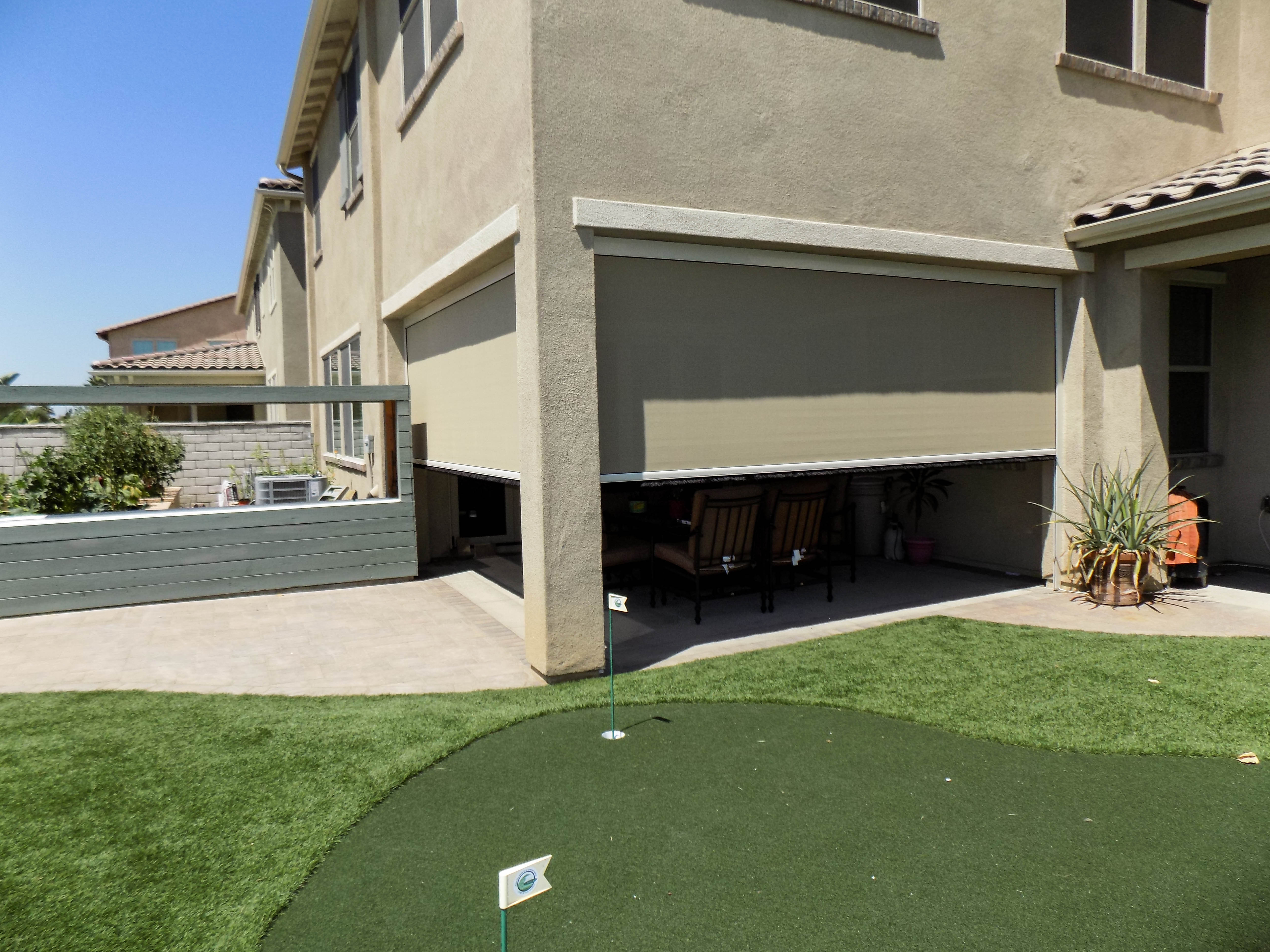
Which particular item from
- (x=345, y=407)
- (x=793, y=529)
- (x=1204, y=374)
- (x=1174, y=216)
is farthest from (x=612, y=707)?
(x=345, y=407)

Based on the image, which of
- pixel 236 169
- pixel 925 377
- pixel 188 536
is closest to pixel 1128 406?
pixel 925 377

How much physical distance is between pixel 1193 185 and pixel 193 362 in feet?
75.6

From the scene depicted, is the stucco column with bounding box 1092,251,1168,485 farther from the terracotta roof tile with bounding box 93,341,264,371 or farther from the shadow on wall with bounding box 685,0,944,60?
the terracotta roof tile with bounding box 93,341,264,371

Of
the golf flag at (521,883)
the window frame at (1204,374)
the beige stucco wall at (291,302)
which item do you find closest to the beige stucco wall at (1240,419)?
the window frame at (1204,374)

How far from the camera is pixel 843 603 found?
7.84 m

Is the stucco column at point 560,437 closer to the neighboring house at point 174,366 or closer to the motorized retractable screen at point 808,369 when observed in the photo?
the motorized retractable screen at point 808,369

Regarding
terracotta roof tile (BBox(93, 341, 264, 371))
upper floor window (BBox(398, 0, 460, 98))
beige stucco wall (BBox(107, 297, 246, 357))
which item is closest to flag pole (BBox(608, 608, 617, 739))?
upper floor window (BBox(398, 0, 460, 98))

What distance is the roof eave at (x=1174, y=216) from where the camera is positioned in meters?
6.47

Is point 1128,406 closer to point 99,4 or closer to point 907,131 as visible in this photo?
point 907,131

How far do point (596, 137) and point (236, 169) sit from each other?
84.5 ft

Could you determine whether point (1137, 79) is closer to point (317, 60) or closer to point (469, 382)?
point (469, 382)

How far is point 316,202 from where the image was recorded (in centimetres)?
1495

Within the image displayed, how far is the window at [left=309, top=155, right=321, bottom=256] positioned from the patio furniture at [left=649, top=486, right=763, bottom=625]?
10.1m

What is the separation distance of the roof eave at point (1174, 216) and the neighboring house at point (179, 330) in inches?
1405
